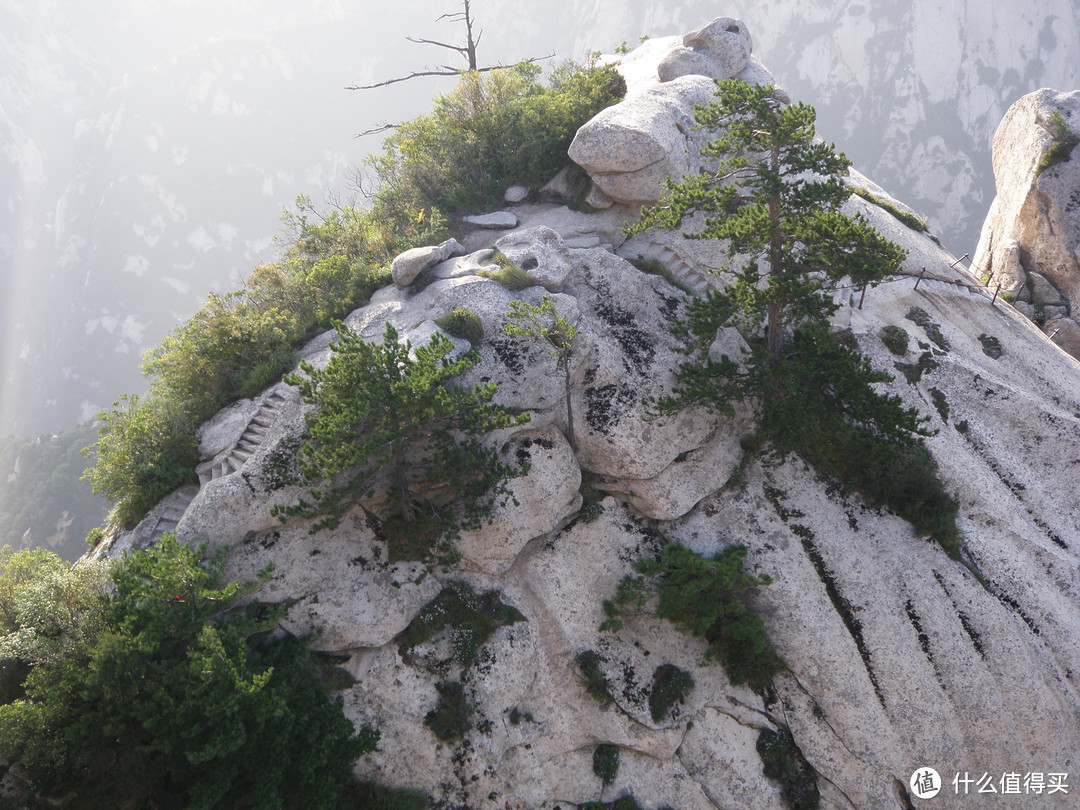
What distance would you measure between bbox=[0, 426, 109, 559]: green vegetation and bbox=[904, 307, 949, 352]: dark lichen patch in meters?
88.4

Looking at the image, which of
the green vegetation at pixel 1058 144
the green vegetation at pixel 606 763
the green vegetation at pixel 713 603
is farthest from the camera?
the green vegetation at pixel 1058 144

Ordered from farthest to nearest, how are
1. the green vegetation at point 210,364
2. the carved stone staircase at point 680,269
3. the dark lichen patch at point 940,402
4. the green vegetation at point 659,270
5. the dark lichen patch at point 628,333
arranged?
the carved stone staircase at point 680,269, the green vegetation at point 659,270, the dark lichen patch at point 940,402, the dark lichen patch at point 628,333, the green vegetation at point 210,364

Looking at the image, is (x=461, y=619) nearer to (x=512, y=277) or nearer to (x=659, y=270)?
(x=512, y=277)

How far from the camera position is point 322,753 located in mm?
14570

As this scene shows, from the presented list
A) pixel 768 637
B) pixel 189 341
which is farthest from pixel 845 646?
pixel 189 341

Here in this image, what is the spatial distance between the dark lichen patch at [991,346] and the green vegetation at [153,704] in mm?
27311

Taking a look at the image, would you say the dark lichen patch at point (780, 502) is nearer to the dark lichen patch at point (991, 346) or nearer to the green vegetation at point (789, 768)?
the green vegetation at point (789, 768)

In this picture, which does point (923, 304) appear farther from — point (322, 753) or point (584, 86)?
point (322, 753)

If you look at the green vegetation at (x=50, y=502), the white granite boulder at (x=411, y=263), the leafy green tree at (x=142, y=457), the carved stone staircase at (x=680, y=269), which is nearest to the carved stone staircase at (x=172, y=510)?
the leafy green tree at (x=142, y=457)

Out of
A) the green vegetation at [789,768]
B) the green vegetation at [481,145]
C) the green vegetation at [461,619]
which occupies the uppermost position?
the green vegetation at [481,145]

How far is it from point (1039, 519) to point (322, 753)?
24.0 meters

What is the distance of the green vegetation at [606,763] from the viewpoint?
1884 centimetres

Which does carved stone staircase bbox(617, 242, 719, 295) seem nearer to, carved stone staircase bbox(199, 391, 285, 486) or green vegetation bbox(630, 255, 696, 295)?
green vegetation bbox(630, 255, 696, 295)

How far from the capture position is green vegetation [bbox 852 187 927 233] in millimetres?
30770
